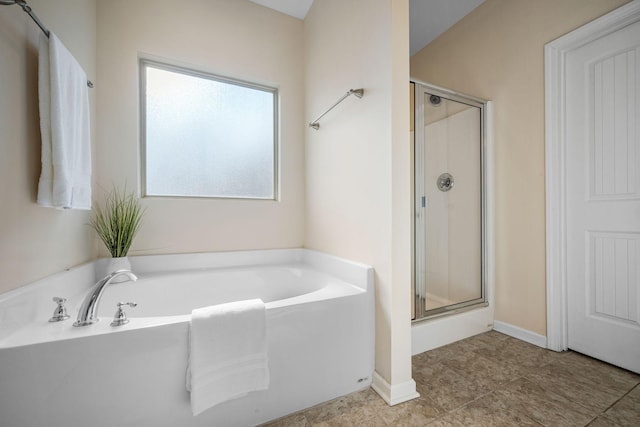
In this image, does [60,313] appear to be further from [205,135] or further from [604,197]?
[604,197]

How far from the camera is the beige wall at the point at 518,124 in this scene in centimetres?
179

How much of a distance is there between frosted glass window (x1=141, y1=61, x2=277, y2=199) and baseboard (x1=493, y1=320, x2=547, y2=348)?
206 centimetres

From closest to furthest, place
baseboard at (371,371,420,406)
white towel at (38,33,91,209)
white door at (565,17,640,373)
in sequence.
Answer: white towel at (38,33,91,209), baseboard at (371,371,420,406), white door at (565,17,640,373)

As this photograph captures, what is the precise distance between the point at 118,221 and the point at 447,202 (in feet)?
7.45

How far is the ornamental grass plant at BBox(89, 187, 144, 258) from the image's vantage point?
161cm

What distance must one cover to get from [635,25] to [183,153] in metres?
2.87

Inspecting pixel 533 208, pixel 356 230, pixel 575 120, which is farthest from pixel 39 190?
pixel 575 120

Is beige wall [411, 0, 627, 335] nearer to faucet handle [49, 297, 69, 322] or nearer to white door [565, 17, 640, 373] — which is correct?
white door [565, 17, 640, 373]

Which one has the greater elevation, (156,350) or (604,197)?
(604,197)

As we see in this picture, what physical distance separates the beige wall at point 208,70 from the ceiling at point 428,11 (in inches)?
2.8

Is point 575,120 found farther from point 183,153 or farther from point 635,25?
point 183,153

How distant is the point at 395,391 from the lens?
125 cm

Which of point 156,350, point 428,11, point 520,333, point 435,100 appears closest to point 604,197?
point 520,333

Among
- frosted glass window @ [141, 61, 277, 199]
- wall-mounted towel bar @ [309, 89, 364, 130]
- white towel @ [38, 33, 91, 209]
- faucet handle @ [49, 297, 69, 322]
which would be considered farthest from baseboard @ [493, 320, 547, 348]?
white towel @ [38, 33, 91, 209]
